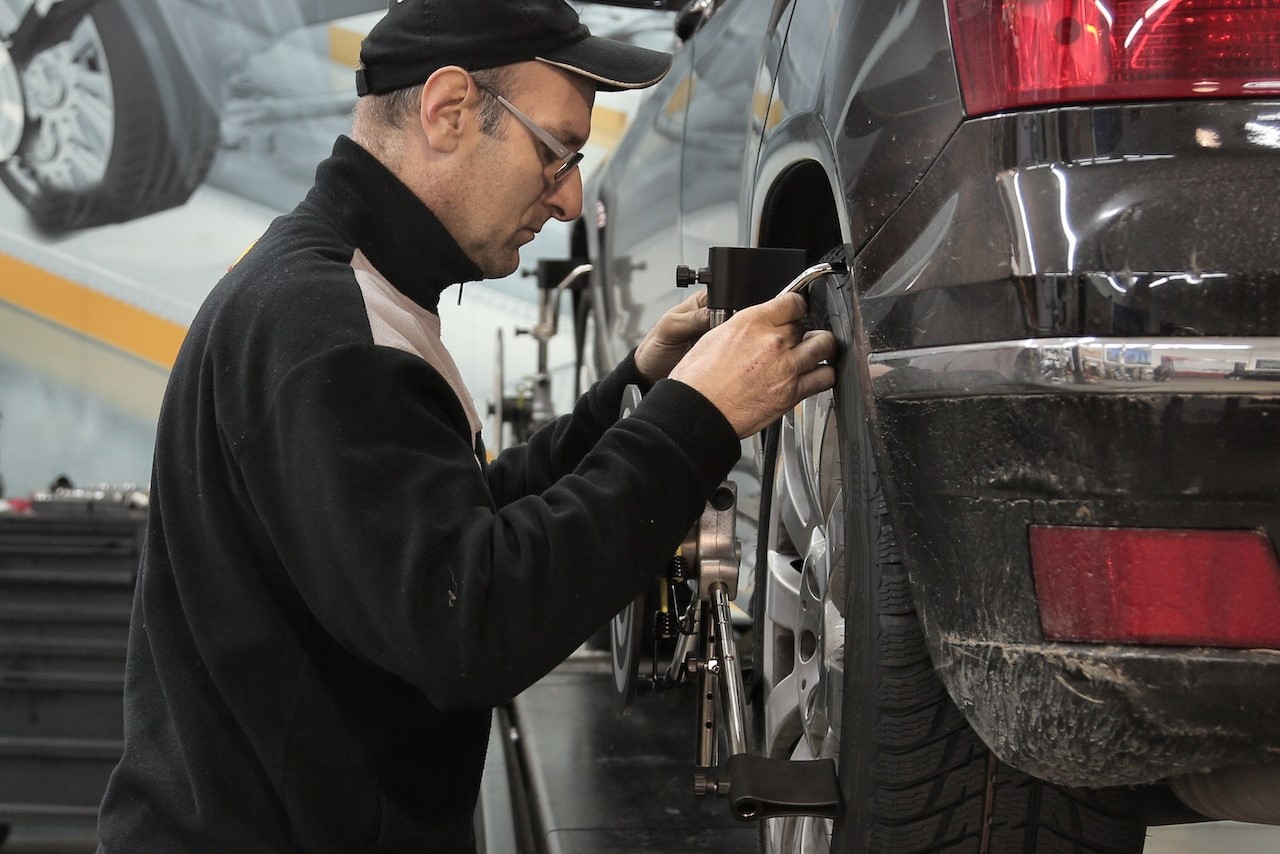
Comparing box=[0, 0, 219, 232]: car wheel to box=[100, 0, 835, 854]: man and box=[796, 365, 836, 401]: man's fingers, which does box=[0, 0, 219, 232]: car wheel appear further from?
box=[796, 365, 836, 401]: man's fingers

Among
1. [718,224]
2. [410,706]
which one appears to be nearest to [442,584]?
[410,706]

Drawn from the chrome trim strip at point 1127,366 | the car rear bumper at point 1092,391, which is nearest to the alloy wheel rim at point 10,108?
the car rear bumper at point 1092,391

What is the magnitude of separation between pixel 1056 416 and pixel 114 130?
5.74 m

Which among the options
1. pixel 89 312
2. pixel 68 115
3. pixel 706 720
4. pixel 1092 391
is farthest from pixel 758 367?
pixel 68 115

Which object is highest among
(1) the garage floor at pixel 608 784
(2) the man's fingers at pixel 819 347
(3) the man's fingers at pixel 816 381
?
(2) the man's fingers at pixel 819 347

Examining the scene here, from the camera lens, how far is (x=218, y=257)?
5758 millimetres

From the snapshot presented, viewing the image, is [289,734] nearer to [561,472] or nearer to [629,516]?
[629,516]

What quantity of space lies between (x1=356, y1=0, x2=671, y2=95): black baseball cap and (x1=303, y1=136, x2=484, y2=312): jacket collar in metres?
0.08

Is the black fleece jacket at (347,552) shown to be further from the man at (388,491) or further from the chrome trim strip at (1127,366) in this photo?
the chrome trim strip at (1127,366)

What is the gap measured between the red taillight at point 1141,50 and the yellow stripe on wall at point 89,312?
5.39 m

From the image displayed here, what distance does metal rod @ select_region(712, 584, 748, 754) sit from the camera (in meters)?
1.29

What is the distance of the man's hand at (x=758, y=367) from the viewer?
116cm

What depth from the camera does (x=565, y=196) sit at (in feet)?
4.64

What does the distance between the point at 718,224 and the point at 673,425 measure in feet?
2.50
